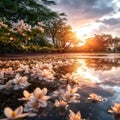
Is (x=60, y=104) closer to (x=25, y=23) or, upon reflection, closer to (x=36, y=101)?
(x=36, y=101)

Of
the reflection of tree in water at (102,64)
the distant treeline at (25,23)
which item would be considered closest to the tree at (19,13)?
the distant treeline at (25,23)

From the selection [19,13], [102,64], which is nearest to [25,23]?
[19,13]

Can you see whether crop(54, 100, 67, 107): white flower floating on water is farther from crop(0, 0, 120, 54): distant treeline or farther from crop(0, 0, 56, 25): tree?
crop(0, 0, 56, 25): tree

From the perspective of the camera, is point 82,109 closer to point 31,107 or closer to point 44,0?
point 31,107

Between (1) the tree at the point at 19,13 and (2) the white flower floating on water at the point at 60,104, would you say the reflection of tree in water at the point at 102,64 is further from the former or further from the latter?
(2) the white flower floating on water at the point at 60,104

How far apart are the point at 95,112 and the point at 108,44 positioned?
80712 mm

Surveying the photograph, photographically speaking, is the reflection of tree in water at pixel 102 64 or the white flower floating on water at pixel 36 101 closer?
the white flower floating on water at pixel 36 101

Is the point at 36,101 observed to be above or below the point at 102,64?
above

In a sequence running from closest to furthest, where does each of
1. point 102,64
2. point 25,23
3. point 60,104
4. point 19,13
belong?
point 60,104, point 25,23, point 19,13, point 102,64

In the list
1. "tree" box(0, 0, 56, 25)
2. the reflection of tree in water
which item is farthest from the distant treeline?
the reflection of tree in water

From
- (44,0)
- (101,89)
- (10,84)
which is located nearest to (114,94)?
(101,89)

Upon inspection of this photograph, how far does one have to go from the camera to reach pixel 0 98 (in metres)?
3.14

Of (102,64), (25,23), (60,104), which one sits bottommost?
(102,64)

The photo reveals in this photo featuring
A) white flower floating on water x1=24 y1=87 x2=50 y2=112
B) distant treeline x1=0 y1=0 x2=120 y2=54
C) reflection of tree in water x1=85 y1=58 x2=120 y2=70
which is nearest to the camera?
white flower floating on water x1=24 y1=87 x2=50 y2=112
